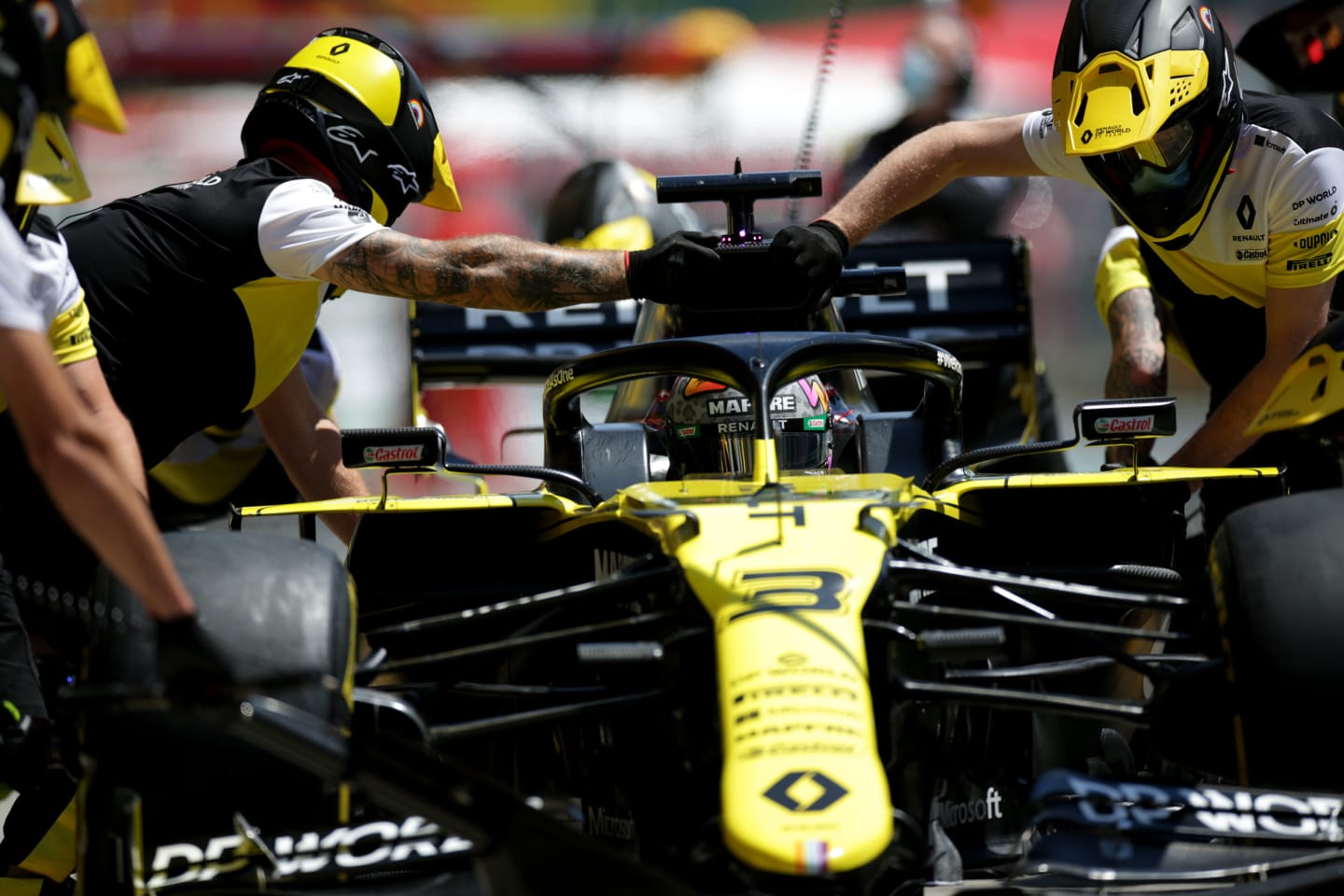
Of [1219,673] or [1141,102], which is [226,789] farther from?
[1141,102]

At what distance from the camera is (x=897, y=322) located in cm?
593

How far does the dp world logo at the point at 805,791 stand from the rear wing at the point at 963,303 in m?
3.53

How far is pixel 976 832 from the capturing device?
3.44 m

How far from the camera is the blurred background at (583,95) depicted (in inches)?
→ 460

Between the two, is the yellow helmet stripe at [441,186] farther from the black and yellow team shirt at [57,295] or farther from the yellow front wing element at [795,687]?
the yellow front wing element at [795,687]

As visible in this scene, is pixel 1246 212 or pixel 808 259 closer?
pixel 808 259

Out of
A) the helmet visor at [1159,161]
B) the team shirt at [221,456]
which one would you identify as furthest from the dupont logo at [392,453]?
the team shirt at [221,456]

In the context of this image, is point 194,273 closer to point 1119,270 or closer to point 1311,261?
point 1311,261

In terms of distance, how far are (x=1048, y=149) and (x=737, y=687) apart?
8.25 ft

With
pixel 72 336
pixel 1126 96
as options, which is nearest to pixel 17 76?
pixel 72 336

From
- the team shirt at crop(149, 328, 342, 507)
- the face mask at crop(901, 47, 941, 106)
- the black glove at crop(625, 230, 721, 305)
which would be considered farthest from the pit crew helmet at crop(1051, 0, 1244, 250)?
the face mask at crop(901, 47, 941, 106)

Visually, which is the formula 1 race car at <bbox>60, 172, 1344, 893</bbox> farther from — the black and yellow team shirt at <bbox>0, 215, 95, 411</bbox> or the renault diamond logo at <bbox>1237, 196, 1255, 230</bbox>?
the renault diamond logo at <bbox>1237, 196, 1255, 230</bbox>

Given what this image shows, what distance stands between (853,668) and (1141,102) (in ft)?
6.80

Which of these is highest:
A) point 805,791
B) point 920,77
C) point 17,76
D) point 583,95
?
point 583,95
